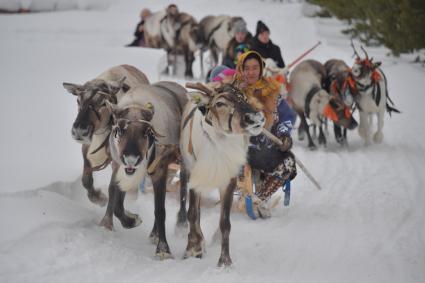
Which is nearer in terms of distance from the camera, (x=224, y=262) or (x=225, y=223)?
(x=224, y=262)

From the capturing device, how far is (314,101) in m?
9.93

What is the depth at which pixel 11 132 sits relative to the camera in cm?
856

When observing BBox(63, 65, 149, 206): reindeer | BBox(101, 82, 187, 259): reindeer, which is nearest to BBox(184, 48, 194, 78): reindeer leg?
BBox(63, 65, 149, 206): reindeer

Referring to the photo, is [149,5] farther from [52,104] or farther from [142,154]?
[142,154]

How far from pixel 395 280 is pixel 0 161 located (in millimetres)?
4691

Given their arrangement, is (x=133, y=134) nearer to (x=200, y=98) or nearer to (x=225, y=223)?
(x=200, y=98)

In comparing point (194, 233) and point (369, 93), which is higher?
point (369, 93)

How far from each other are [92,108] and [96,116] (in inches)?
3.2

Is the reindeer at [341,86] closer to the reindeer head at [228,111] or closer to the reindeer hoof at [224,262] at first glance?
the reindeer head at [228,111]

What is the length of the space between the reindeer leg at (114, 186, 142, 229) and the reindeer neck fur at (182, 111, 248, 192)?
96 cm

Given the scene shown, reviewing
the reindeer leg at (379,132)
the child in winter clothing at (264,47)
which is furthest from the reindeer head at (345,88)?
the child in winter clothing at (264,47)

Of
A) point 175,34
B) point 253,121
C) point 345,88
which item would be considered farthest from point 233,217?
point 175,34

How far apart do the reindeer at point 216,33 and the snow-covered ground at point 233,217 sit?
155 inches

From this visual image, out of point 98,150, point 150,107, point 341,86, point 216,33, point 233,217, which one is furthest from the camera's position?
point 216,33
